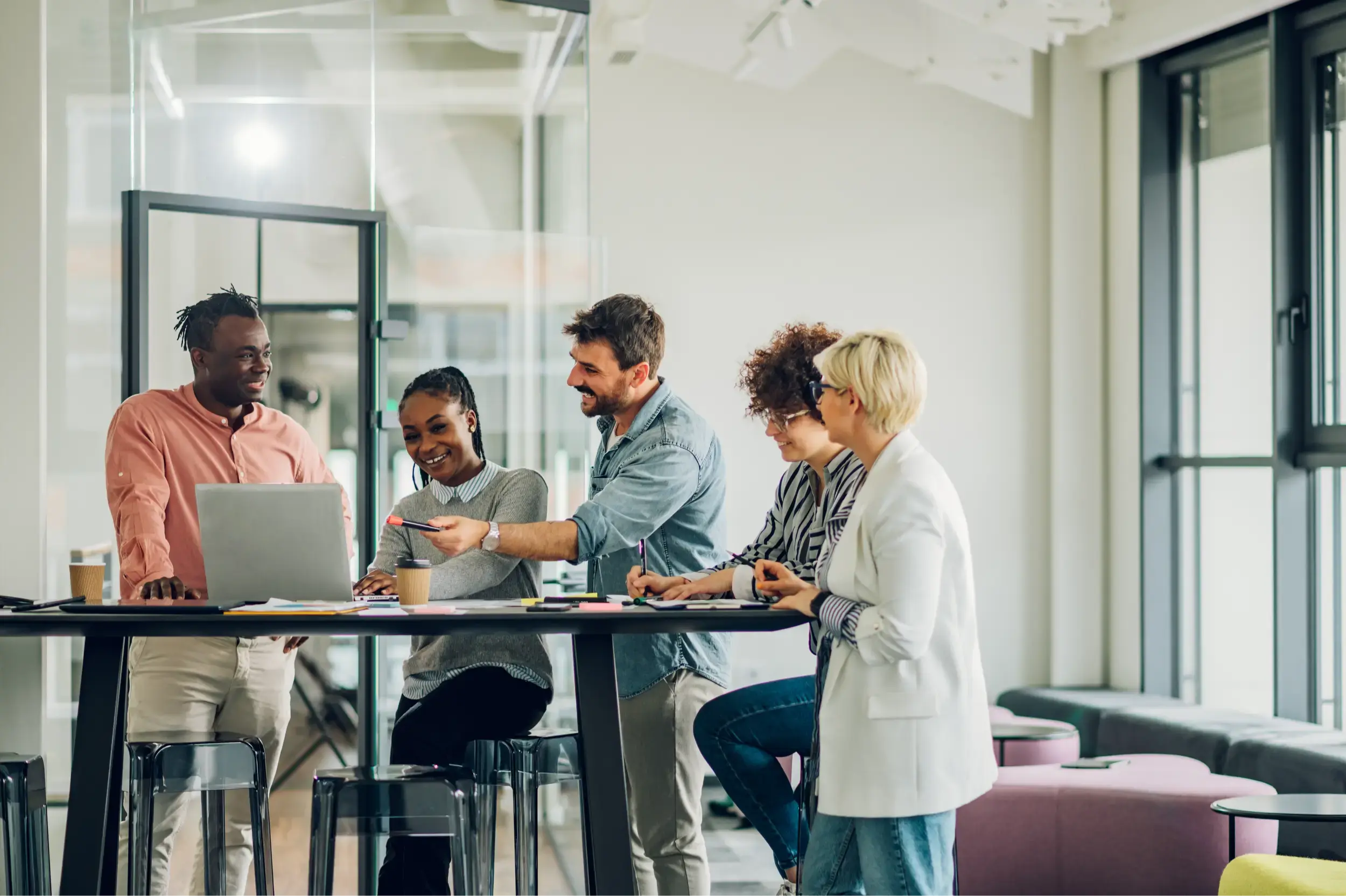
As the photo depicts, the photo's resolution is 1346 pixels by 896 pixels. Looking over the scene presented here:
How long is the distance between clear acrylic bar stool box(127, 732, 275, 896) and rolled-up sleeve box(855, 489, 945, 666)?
1.29 m

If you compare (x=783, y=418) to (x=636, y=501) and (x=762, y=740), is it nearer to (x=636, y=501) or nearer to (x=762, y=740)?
(x=636, y=501)

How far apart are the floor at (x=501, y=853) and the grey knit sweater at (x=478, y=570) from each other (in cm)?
98

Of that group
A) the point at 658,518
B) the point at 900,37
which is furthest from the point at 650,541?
the point at 900,37

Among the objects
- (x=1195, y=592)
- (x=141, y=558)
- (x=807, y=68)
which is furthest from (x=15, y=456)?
(x=1195, y=592)

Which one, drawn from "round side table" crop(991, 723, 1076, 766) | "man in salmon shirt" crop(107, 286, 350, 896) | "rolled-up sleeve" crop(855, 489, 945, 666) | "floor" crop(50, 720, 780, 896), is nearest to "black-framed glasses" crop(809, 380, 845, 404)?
"rolled-up sleeve" crop(855, 489, 945, 666)

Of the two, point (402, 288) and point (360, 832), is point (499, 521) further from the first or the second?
point (402, 288)

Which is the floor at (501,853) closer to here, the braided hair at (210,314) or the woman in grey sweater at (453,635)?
the woman in grey sweater at (453,635)

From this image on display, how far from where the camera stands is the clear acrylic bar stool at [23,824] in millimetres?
2867

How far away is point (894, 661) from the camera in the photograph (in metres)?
2.49

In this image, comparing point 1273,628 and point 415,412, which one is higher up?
point 415,412

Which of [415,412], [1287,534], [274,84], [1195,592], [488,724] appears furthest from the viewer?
[1195,592]

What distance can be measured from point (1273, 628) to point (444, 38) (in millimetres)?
3554

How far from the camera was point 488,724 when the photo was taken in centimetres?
296

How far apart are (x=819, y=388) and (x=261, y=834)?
1470 millimetres
